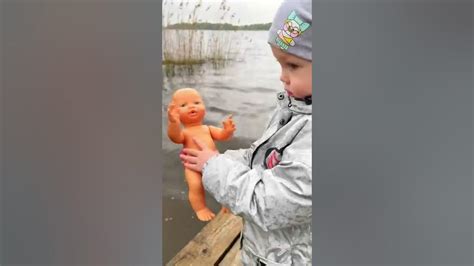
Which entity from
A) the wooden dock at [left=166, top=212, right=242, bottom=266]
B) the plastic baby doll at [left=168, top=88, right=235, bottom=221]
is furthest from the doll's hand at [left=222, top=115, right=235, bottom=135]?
the wooden dock at [left=166, top=212, right=242, bottom=266]

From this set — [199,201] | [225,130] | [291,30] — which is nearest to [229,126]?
[225,130]

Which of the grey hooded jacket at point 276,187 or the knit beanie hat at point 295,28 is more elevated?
the knit beanie hat at point 295,28

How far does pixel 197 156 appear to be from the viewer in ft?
5.71

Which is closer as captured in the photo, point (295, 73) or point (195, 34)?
point (295, 73)

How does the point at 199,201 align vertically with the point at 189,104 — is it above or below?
below

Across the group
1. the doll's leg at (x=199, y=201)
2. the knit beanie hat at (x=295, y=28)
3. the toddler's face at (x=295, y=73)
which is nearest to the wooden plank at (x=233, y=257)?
the doll's leg at (x=199, y=201)

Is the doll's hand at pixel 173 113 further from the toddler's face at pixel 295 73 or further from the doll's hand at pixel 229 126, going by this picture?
the toddler's face at pixel 295 73

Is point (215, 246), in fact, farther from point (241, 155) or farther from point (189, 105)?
point (189, 105)

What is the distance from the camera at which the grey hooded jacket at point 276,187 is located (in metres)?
1.60

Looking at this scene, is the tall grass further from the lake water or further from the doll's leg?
the doll's leg

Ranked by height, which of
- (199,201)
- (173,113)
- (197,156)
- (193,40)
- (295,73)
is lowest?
(199,201)

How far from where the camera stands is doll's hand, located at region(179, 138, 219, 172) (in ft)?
5.68

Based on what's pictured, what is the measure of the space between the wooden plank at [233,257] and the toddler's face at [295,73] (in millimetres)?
534

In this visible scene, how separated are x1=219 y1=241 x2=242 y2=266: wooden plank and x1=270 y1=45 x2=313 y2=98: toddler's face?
0.53 metres
